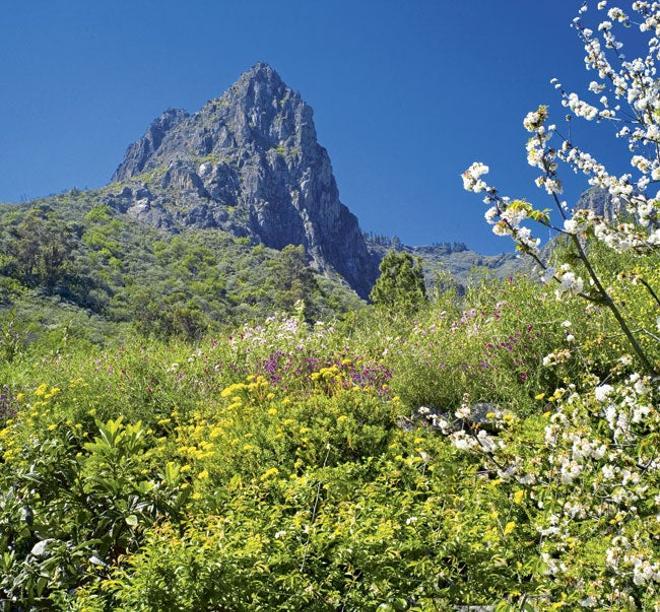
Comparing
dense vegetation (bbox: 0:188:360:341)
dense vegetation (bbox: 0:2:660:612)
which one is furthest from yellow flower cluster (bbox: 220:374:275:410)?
dense vegetation (bbox: 0:188:360:341)

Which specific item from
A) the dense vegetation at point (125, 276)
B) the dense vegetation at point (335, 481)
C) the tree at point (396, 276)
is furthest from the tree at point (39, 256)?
the dense vegetation at point (335, 481)

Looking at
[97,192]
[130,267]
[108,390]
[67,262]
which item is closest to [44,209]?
[130,267]

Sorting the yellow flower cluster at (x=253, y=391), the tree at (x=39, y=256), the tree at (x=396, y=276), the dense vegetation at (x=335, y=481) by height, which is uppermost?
the tree at (x=39, y=256)

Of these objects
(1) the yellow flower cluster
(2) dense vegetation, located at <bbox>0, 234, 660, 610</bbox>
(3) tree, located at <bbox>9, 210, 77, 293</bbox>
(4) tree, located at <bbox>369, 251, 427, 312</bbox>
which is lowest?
(2) dense vegetation, located at <bbox>0, 234, 660, 610</bbox>

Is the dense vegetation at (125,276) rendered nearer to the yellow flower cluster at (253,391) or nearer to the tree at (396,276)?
the tree at (396,276)

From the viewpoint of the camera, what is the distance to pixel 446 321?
7.86 metres

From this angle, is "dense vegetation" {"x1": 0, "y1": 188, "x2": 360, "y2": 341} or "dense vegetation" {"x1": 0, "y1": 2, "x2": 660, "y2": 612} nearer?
"dense vegetation" {"x1": 0, "y1": 2, "x2": 660, "y2": 612}

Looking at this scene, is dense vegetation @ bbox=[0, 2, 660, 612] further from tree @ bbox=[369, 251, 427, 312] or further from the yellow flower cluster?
tree @ bbox=[369, 251, 427, 312]

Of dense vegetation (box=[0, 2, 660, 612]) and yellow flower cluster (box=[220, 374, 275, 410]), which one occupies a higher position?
yellow flower cluster (box=[220, 374, 275, 410])

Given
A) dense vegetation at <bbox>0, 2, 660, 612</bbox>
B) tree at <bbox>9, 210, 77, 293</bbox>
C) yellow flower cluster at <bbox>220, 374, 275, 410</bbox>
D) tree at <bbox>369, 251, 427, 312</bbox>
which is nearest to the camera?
dense vegetation at <bbox>0, 2, 660, 612</bbox>

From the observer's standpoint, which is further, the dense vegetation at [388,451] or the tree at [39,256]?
the tree at [39,256]

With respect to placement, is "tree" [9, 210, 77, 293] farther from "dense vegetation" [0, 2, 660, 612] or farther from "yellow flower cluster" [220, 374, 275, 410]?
"yellow flower cluster" [220, 374, 275, 410]

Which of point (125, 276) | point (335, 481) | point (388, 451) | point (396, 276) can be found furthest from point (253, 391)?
point (125, 276)

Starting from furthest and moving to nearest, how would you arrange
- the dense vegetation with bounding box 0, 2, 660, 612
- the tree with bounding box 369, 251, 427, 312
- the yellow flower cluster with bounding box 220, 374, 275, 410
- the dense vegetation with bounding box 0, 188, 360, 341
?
1. the dense vegetation with bounding box 0, 188, 360, 341
2. the tree with bounding box 369, 251, 427, 312
3. the yellow flower cluster with bounding box 220, 374, 275, 410
4. the dense vegetation with bounding box 0, 2, 660, 612
